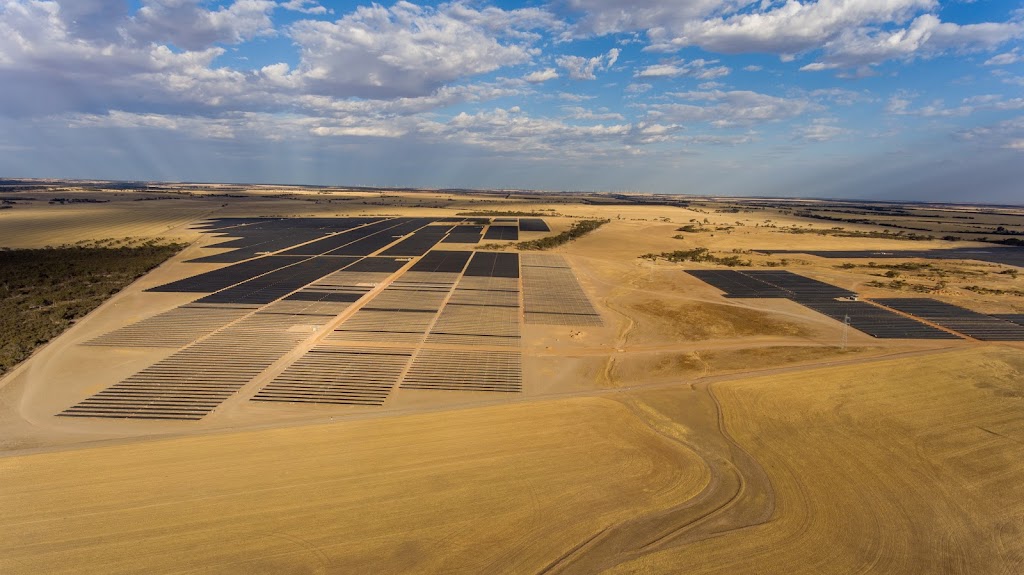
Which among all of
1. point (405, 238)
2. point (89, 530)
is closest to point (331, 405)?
point (89, 530)

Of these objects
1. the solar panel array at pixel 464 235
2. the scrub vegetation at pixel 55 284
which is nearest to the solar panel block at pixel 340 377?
the scrub vegetation at pixel 55 284

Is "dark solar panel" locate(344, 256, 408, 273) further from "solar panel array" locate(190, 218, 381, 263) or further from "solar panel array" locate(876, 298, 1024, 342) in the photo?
"solar panel array" locate(876, 298, 1024, 342)

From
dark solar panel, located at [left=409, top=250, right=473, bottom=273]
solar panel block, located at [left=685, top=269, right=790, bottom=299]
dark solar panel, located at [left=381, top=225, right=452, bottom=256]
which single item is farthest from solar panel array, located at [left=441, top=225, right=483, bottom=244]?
solar panel block, located at [left=685, top=269, right=790, bottom=299]

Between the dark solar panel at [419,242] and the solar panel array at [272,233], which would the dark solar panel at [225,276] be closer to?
the solar panel array at [272,233]

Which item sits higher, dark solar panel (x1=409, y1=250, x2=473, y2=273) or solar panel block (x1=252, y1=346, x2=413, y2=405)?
dark solar panel (x1=409, y1=250, x2=473, y2=273)

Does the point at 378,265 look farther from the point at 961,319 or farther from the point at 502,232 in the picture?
the point at 961,319

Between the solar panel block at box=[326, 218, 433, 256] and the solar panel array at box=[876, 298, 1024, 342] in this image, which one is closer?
the solar panel array at box=[876, 298, 1024, 342]

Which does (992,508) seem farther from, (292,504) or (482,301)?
(482,301)
